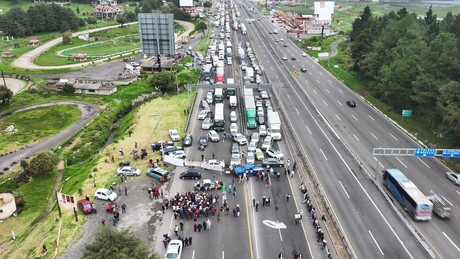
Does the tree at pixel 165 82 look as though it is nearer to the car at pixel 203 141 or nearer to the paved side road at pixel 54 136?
the paved side road at pixel 54 136

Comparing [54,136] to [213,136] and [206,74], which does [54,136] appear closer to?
[213,136]

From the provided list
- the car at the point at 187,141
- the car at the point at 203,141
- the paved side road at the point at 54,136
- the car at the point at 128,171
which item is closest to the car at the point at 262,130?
the car at the point at 203,141

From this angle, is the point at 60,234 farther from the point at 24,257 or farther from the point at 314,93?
the point at 314,93

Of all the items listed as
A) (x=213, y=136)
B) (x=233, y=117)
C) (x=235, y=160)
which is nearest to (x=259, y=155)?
(x=235, y=160)

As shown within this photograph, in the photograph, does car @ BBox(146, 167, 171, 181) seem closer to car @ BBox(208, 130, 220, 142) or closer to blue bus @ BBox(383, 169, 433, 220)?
car @ BBox(208, 130, 220, 142)

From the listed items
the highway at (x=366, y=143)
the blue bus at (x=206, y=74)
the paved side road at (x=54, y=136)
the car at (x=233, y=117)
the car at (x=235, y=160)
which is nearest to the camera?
the highway at (x=366, y=143)

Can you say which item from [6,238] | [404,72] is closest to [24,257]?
[6,238]

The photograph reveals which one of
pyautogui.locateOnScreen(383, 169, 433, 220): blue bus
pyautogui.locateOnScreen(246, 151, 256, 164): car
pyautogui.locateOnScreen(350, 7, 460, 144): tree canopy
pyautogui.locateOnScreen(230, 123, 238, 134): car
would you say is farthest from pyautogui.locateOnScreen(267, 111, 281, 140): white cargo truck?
pyautogui.locateOnScreen(350, 7, 460, 144): tree canopy
